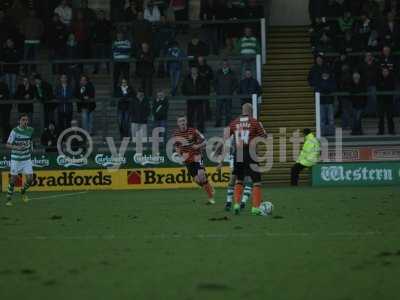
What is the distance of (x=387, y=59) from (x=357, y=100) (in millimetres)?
1575

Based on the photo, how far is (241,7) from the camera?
3178 cm

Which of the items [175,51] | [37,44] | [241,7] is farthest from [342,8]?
[37,44]

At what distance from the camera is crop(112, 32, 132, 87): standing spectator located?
3008 cm

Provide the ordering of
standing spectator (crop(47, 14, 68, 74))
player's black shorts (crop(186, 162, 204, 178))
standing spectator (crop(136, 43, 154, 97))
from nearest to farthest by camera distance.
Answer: player's black shorts (crop(186, 162, 204, 178))
standing spectator (crop(136, 43, 154, 97))
standing spectator (crop(47, 14, 68, 74))

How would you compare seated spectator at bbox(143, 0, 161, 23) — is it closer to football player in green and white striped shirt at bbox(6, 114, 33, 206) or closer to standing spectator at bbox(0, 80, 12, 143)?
standing spectator at bbox(0, 80, 12, 143)

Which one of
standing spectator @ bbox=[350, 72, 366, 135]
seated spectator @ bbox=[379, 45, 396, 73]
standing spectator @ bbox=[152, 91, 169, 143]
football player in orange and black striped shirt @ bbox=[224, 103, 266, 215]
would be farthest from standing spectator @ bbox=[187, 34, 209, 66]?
football player in orange and black striped shirt @ bbox=[224, 103, 266, 215]

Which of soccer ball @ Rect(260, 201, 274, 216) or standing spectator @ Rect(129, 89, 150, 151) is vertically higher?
standing spectator @ Rect(129, 89, 150, 151)

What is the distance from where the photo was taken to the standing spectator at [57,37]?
31453 millimetres

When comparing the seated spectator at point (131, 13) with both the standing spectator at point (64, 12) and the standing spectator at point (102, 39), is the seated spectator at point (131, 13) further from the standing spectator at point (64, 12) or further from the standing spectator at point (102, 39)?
the standing spectator at point (64, 12)

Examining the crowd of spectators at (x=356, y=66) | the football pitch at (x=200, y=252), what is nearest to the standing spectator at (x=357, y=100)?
the crowd of spectators at (x=356, y=66)

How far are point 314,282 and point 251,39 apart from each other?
21.7 meters

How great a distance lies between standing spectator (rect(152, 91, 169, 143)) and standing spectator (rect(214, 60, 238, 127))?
1.53m

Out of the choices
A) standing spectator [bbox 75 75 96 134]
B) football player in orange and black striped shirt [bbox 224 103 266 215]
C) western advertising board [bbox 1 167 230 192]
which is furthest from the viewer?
western advertising board [bbox 1 167 230 192]

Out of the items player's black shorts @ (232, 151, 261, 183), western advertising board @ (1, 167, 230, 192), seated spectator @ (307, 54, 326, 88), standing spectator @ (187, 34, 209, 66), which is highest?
standing spectator @ (187, 34, 209, 66)
